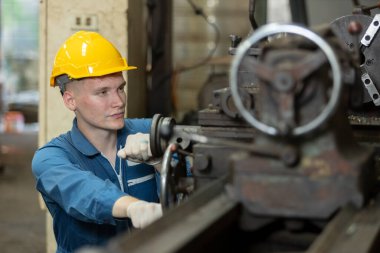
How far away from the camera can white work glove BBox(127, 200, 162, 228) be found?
1.48 metres

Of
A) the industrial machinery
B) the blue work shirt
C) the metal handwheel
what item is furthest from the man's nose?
the metal handwheel

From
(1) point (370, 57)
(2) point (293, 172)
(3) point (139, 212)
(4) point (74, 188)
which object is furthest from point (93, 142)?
(2) point (293, 172)

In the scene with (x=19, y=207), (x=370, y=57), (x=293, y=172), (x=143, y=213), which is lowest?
(x=19, y=207)

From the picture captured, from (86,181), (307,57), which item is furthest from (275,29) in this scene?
(86,181)

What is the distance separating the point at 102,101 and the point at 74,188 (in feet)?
1.48

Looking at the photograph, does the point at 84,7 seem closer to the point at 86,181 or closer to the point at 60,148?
the point at 60,148

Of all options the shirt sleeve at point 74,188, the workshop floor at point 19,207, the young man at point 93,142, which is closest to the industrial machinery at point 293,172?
the shirt sleeve at point 74,188

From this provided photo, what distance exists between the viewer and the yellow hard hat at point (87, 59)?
2121 mm

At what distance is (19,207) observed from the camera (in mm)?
4867

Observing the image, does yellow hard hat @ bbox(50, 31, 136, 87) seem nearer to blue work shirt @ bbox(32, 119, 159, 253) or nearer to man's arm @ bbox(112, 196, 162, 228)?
blue work shirt @ bbox(32, 119, 159, 253)

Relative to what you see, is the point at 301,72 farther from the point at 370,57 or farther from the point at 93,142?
the point at 93,142

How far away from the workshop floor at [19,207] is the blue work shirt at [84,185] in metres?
1.98

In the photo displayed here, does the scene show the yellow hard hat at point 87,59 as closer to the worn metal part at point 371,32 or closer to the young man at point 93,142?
the young man at point 93,142

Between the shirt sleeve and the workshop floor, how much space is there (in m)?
2.17
